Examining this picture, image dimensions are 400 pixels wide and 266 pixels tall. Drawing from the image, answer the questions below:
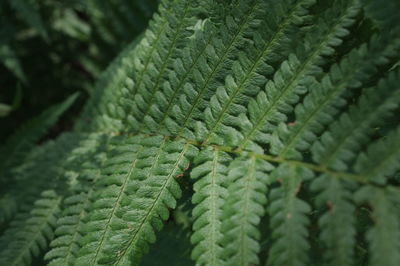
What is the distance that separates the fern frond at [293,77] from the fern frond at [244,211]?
94 millimetres

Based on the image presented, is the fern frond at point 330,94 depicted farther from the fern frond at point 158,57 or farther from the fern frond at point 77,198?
the fern frond at point 77,198

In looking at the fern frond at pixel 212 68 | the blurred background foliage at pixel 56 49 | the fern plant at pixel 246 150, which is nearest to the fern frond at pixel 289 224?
the fern plant at pixel 246 150

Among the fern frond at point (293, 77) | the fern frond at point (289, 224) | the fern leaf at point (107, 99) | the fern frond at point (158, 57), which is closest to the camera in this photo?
the fern frond at point (289, 224)

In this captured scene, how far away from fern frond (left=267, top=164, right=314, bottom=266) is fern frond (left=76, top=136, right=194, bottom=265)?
1.28ft

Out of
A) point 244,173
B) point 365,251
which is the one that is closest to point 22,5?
point 244,173

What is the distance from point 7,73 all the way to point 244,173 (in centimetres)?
259

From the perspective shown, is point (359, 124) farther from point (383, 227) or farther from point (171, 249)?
point (171, 249)

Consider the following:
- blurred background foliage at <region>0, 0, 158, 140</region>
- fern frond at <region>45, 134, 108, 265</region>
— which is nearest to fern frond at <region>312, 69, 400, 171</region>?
fern frond at <region>45, 134, 108, 265</region>

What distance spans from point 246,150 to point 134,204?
0.44 m

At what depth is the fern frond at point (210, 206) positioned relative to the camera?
1.28 meters

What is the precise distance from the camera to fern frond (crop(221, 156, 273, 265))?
119 cm

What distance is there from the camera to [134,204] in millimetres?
1393

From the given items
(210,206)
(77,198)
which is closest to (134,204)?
(210,206)

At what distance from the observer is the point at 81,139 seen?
2.11m
